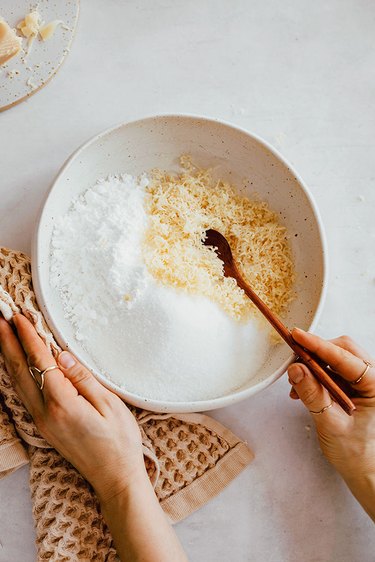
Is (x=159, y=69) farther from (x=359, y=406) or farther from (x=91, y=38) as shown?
(x=359, y=406)

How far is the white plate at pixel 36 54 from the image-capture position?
1189 millimetres

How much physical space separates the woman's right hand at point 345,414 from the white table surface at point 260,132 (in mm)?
83

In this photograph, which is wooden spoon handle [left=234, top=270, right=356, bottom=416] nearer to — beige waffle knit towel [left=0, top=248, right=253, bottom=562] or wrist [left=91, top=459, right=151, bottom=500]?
beige waffle knit towel [left=0, top=248, right=253, bottom=562]

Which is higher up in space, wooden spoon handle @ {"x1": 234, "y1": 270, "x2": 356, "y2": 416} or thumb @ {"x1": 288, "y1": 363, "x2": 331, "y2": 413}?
wooden spoon handle @ {"x1": 234, "y1": 270, "x2": 356, "y2": 416}

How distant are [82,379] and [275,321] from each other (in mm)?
351

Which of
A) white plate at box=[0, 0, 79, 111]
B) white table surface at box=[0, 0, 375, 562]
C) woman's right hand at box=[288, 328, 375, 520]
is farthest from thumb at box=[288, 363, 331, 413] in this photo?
white plate at box=[0, 0, 79, 111]

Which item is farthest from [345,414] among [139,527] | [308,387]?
[139,527]

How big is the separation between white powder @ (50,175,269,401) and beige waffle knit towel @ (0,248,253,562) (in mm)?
75

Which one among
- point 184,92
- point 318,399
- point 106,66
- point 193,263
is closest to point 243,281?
point 193,263

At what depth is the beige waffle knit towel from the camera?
1043mm

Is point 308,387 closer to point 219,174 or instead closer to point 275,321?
point 275,321

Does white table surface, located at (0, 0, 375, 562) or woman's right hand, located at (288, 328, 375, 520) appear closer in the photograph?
woman's right hand, located at (288, 328, 375, 520)

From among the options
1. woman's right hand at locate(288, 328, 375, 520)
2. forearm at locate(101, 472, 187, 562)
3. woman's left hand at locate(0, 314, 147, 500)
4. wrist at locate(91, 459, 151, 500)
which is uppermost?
woman's right hand at locate(288, 328, 375, 520)

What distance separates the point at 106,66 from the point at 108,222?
393 mm
